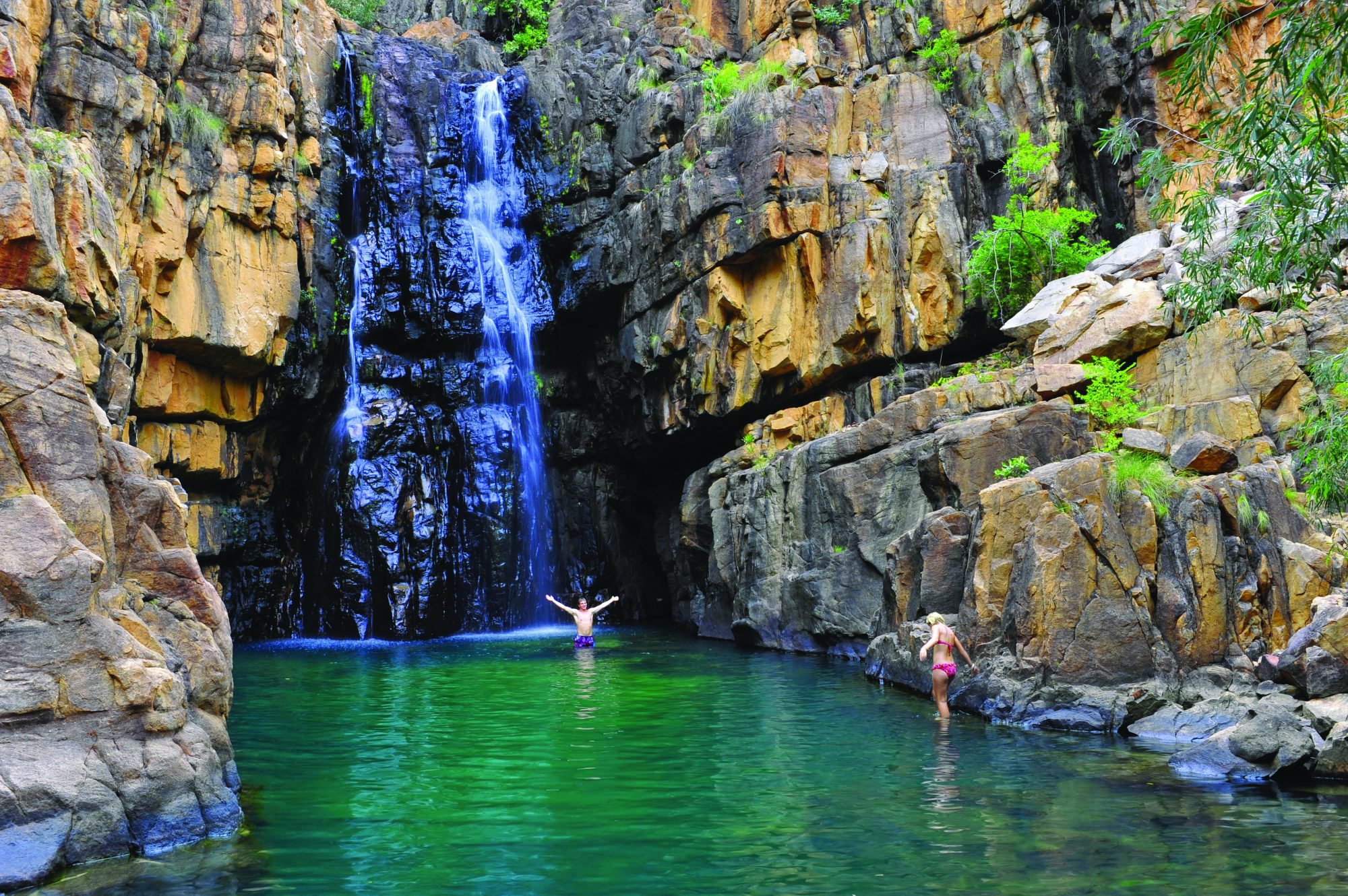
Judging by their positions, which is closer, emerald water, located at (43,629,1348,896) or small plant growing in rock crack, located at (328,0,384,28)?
emerald water, located at (43,629,1348,896)

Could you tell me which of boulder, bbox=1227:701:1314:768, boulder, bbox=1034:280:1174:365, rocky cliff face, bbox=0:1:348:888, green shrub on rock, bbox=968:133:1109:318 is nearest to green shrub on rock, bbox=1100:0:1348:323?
boulder, bbox=1227:701:1314:768

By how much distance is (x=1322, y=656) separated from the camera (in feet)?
39.7

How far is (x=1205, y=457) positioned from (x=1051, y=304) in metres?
7.43

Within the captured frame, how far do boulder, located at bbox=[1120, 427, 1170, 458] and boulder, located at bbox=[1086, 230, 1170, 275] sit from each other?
724 cm

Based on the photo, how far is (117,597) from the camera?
29.7ft

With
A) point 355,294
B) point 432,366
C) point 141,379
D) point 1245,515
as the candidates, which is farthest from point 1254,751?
point 355,294

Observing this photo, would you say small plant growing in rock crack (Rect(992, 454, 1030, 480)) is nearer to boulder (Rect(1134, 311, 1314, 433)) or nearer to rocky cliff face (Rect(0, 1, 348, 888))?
boulder (Rect(1134, 311, 1314, 433))

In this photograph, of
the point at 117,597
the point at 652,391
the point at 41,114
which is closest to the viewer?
the point at 117,597

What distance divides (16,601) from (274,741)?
5.91 meters

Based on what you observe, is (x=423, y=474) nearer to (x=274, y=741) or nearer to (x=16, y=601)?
(x=274, y=741)

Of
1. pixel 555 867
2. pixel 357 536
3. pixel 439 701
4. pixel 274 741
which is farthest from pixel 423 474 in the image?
pixel 555 867

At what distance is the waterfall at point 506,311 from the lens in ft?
108

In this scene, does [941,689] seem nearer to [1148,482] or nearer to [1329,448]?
[1148,482]

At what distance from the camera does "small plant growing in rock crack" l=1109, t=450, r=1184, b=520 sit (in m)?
14.6
